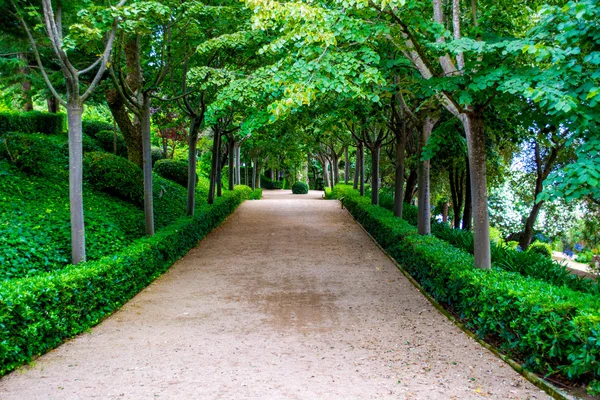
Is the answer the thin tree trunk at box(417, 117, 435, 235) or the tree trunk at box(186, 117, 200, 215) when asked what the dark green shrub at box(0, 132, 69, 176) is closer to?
the tree trunk at box(186, 117, 200, 215)

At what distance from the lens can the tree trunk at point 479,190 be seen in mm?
6793

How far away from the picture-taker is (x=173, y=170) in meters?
19.0

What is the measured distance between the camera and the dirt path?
14.0 feet

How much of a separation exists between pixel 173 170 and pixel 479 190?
14.6 metres

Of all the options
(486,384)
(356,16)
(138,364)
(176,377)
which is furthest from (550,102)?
(138,364)

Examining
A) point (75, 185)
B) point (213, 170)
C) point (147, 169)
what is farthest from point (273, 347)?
point (213, 170)

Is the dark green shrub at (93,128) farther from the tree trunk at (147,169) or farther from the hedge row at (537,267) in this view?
the hedge row at (537,267)

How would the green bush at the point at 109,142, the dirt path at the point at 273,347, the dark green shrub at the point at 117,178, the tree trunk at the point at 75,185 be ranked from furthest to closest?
the green bush at the point at 109,142, the dark green shrub at the point at 117,178, the tree trunk at the point at 75,185, the dirt path at the point at 273,347

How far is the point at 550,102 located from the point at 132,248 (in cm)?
686

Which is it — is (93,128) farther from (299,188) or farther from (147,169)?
(299,188)

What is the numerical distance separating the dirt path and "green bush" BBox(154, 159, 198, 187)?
970 centimetres

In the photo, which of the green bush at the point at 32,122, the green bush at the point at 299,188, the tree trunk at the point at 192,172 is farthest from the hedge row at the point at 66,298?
the green bush at the point at 299,188

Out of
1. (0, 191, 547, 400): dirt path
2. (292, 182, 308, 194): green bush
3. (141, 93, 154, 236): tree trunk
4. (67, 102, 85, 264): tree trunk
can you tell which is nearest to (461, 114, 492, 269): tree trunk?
(0, 191, 547, 400): dirt path

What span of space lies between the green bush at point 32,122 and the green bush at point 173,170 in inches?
160
